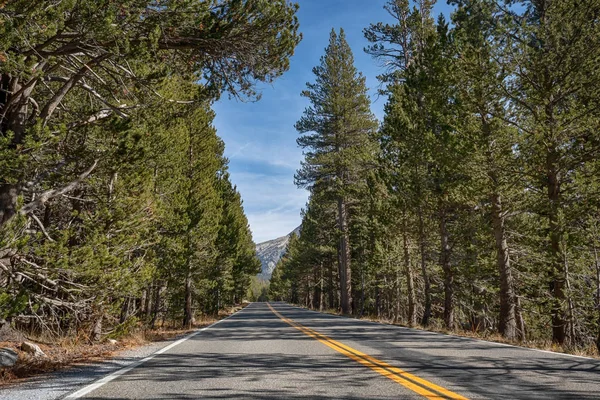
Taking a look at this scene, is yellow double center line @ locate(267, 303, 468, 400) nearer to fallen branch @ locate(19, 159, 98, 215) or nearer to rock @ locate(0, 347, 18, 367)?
rock @ locate(0, 347, 18, 367)

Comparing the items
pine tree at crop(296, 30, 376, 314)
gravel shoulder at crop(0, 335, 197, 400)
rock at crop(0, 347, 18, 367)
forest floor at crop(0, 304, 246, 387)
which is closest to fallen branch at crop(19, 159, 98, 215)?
rock at crop(0, 347, 18, 367)

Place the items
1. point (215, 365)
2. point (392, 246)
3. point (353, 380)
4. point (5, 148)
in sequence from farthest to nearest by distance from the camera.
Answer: point (392, 246)
point (215, 365)
point (5, 148)
point (353, 380)

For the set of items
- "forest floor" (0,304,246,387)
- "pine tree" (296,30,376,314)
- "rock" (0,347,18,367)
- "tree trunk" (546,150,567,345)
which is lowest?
"forest floor" (0,304,246,387)

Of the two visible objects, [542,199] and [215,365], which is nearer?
[215,365]

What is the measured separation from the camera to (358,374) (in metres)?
4.89

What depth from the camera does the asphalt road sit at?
3.93 m

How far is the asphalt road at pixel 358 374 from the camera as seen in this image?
393cm

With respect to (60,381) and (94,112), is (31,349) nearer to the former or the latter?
(60,381)

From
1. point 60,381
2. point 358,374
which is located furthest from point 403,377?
point 60,381

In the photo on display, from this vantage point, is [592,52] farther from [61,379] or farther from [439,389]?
[61,379]

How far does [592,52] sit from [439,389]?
913 cm

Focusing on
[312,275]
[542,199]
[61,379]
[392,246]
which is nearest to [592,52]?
[542,199]

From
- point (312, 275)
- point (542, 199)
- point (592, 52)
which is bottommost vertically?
point (312, 275)

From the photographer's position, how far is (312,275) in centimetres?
5416
